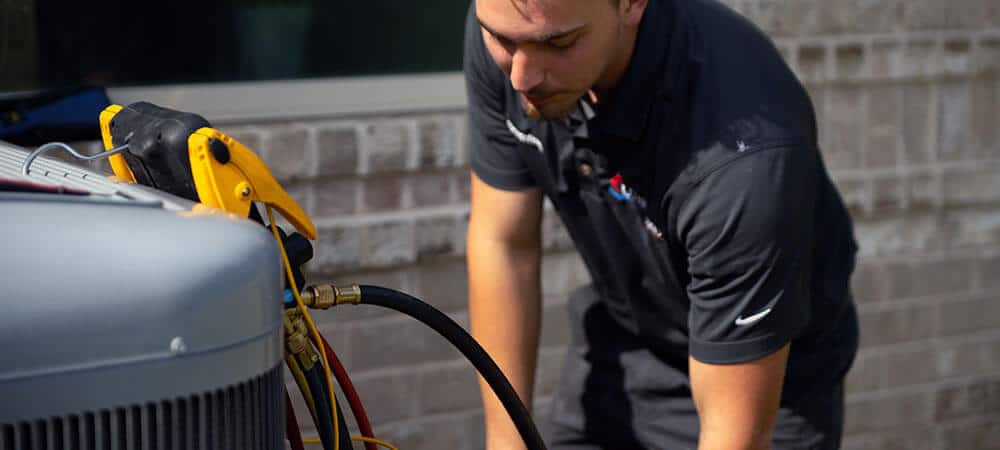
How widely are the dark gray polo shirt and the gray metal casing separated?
0.84 metres

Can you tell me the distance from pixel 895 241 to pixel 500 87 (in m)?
2.10

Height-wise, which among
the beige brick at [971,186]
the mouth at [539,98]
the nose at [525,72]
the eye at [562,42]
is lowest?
the beige brick at [971,186]

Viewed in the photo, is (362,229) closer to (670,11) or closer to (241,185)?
(670,11)

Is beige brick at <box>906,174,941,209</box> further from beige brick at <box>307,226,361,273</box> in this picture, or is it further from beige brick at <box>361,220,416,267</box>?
beige brick at <box>307,226,361,273</box>

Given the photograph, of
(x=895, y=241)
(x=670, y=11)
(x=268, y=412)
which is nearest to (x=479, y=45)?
(x=670, y=11)

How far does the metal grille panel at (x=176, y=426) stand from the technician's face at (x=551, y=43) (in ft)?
2.29

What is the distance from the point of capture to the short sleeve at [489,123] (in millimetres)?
2115

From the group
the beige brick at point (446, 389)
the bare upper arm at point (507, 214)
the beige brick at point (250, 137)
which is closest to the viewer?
the bare upper arm at point (507, 214)

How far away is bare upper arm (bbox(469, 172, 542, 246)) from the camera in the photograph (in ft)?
7.32

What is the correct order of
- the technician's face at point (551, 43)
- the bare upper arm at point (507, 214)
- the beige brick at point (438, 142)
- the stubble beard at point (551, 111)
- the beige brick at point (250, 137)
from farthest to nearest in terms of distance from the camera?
the beige brick at point (438, 142)
the beige brick at point (250, 137)
the bare upper arm at point (507, 214)
the stubble beard at point (551, 111)
the technician's face at point (551, 43)

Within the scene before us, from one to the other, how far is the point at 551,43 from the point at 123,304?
858 millimetres

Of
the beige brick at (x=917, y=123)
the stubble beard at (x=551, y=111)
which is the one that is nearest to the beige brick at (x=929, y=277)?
the beige brick at (x=917, y=123)

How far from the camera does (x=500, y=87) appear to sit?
2.10 metres

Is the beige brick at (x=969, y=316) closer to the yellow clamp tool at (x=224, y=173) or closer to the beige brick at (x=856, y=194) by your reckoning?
the beige brick at (x=856, y=194)
